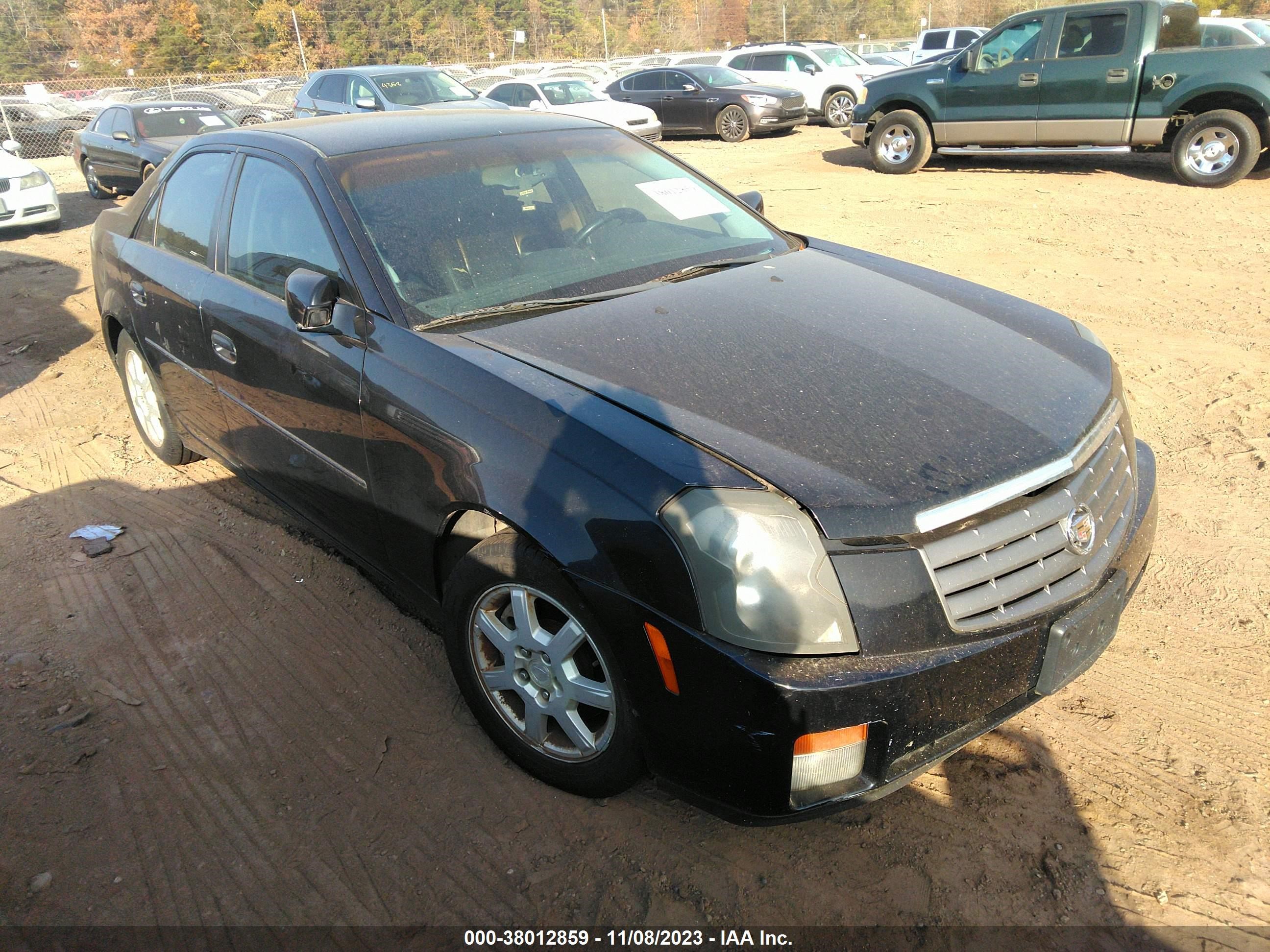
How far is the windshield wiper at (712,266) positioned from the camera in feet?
10.7

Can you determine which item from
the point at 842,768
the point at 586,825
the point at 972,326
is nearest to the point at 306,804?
the point at 586,825

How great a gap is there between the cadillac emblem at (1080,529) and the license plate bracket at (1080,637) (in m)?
0.12

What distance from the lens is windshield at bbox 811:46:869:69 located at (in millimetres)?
20281

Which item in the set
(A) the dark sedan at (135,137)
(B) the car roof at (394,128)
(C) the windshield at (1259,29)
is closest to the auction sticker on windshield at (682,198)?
(B) the car roof at (394,128)

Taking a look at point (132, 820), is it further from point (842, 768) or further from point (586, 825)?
point (842, 768)

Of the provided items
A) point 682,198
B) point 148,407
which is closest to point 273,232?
point 682,198

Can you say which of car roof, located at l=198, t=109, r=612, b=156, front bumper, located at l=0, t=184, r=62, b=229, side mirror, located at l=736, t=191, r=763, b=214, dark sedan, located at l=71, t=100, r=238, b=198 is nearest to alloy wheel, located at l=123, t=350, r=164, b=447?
car roof, located at l=198, t=109, r=612, b=156

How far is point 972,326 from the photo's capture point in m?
2.92

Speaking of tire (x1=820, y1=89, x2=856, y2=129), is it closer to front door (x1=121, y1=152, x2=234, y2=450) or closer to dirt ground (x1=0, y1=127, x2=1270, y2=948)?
dirt ground (x1=0, y1=127, x2=1270, y2=948)

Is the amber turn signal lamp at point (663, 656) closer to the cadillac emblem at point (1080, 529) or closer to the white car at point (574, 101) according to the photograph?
the cadillac emblem at point (1080, 529)

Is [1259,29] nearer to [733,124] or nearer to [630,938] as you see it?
[733,124]

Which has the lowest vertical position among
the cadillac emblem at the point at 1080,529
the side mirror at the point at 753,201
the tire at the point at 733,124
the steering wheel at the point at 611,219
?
the tire at the point at 733,124

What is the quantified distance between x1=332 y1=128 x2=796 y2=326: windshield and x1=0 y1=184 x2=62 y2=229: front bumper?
11036 millimetres

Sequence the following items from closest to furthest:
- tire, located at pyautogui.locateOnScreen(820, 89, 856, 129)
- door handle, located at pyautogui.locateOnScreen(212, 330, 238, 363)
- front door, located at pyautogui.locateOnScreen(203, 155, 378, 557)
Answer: front door, located at pyautogui.locateOnScreen(203, 155, 378, 557) → door handle, located at pyautogui.locateOnScreen(212, 330, 238, 363) → tire, located at pyautogui.locateOnScreen(820, 89, 856, 129)
